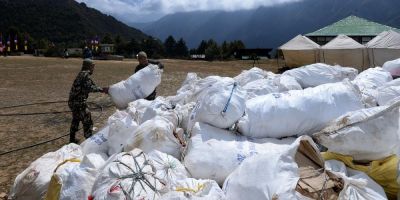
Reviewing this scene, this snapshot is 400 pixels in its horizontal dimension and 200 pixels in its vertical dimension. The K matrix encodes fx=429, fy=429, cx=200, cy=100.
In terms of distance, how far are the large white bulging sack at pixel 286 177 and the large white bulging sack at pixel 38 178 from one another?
1.48 metres

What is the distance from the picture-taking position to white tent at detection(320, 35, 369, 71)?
14.5m

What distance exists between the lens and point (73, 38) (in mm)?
70938

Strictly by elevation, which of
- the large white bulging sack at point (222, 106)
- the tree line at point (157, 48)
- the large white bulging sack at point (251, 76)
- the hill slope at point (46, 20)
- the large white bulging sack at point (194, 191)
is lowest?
the large white bulging sack at point (194, 191)

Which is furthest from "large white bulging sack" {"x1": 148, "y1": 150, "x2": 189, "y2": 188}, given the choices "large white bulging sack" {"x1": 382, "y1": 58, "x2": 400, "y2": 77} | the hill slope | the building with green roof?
the hill slope

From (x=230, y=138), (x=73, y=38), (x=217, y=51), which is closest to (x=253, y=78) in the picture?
(x=230, y=138)

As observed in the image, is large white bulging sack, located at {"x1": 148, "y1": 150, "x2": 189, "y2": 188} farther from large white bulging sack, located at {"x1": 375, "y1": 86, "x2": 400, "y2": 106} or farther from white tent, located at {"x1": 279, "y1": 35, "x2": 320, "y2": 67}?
white tent, located at {"x1": 279, "y1": 35, "x2": 320, "y2": 67}

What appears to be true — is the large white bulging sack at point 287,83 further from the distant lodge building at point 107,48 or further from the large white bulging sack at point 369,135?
the distant lodge building at point 107,48

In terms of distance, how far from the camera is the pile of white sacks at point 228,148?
2.15 meters

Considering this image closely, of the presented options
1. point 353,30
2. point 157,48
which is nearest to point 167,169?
point 353,30

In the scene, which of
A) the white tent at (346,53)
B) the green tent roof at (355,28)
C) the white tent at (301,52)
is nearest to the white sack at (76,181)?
the white tent at (346,53)

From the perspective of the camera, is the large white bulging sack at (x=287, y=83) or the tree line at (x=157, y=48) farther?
the tree line at (x=157, y=48)

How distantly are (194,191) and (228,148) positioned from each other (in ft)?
2.06

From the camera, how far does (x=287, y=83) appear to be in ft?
14.1

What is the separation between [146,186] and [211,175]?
1.76ft
